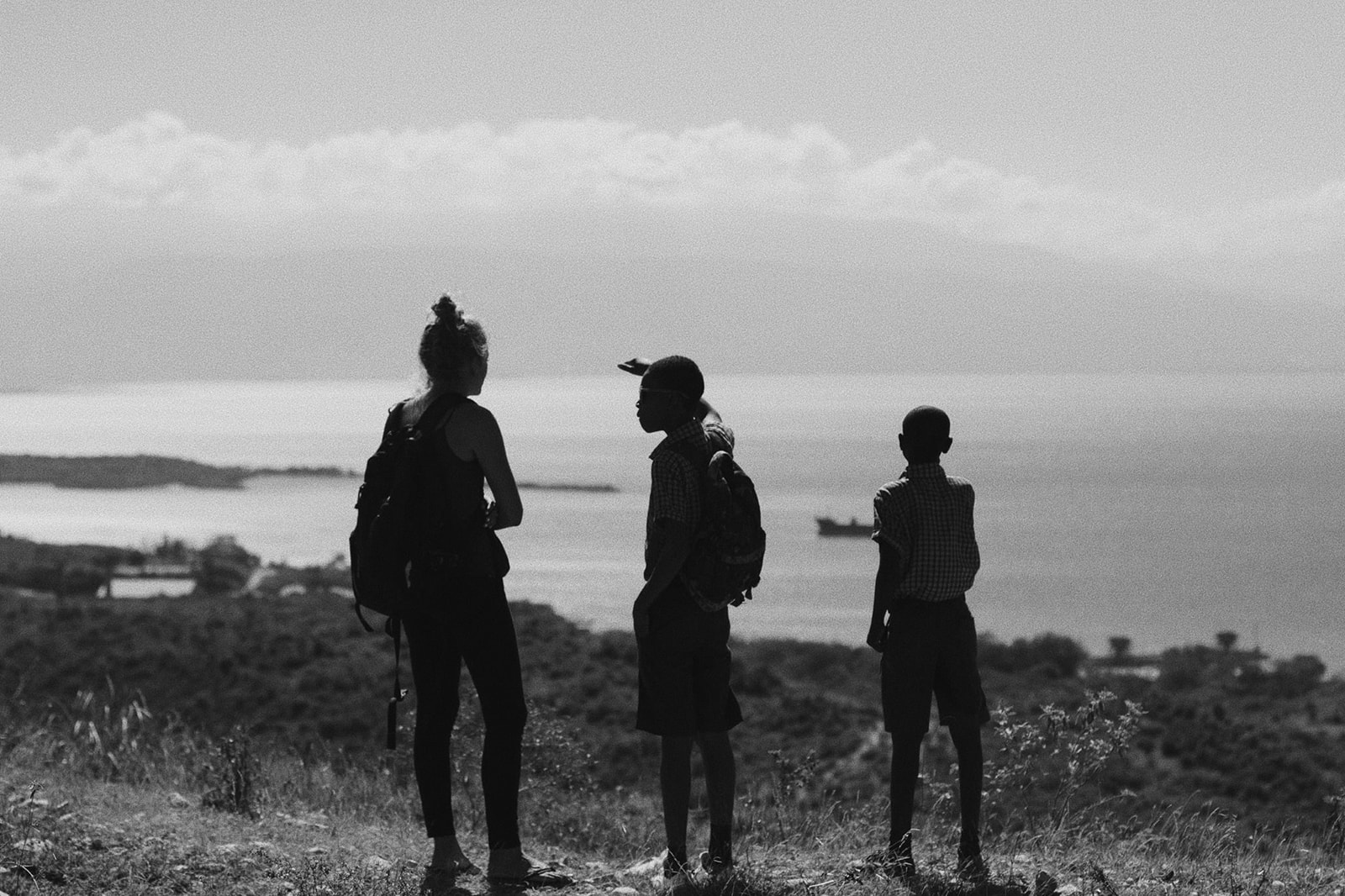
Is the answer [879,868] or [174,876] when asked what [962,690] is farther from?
[174,876]

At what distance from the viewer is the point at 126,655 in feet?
92.8

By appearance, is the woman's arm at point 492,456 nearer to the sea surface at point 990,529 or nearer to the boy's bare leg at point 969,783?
the boy's bare leg at point 969,783

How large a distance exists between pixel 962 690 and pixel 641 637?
1.08m

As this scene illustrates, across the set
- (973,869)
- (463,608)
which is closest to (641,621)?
(463,608)

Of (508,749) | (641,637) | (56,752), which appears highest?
(641,637)

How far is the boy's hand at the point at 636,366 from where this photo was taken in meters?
5.14

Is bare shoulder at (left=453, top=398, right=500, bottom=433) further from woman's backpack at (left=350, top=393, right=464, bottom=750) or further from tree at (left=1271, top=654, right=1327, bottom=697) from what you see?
tree at (left=1271, top=654, right=1327, bottom=697)

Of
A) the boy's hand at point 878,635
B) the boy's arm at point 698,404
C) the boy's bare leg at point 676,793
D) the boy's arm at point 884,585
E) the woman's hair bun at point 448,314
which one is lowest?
the boy's bare leg at point 676,793

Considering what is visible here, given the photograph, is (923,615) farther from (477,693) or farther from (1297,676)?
(1297,676)

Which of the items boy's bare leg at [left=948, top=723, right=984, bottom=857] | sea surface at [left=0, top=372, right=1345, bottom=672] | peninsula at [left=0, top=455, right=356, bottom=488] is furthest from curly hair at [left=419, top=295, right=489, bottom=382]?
peninsula at [left=0, top=455, right=356, bottom=488]

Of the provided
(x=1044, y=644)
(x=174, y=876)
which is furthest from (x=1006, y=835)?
(x=1044, y=644)

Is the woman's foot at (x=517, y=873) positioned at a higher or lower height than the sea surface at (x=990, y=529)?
higher

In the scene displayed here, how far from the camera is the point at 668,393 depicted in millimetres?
4719

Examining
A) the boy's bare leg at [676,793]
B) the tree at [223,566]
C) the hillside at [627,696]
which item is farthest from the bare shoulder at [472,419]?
the tree at [223,566]
